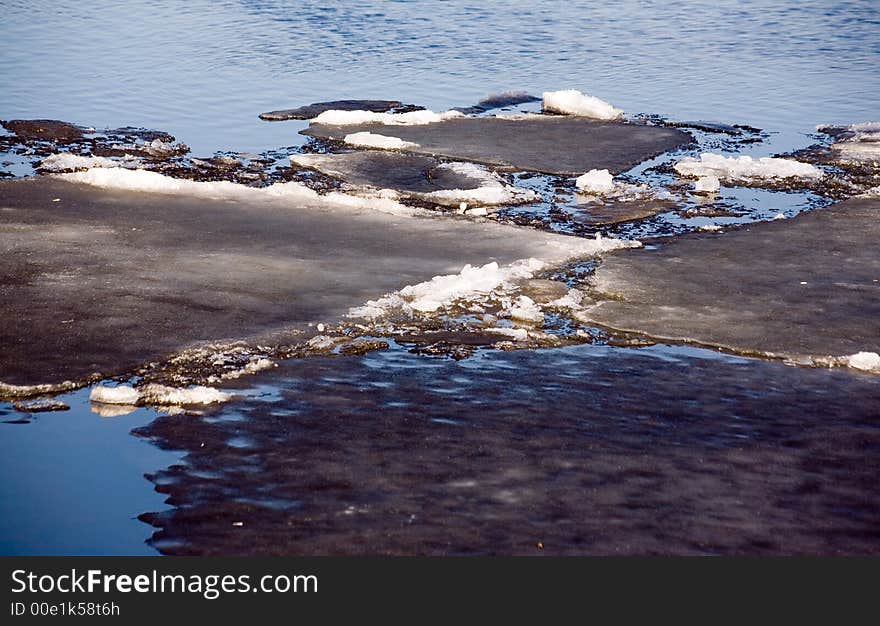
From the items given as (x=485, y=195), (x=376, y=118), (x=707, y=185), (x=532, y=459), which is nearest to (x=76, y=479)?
(x=532, y=459)

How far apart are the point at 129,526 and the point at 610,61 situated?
13.7 meters

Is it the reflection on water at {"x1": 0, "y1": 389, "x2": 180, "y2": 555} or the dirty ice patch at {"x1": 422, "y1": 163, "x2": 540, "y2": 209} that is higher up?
the reflection on water at {"x1": 0, "y1": 389, "x2": 180, "y2": 555}

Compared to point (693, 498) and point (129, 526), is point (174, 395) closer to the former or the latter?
point (129, 526)

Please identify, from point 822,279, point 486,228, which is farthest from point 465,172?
point 822,279

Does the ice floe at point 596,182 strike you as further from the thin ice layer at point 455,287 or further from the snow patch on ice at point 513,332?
the snow patch on ice at point 513,332

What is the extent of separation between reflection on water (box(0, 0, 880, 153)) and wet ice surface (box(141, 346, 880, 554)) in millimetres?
6371

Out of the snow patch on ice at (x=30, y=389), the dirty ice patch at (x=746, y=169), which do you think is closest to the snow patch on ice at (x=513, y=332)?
the snow patch on ice at (x=30, y=389)

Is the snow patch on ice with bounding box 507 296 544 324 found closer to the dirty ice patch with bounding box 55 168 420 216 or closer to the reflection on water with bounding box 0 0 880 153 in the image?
the dirty ice patch with bounding box 55 168 420 216

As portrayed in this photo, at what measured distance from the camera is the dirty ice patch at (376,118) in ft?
39.8

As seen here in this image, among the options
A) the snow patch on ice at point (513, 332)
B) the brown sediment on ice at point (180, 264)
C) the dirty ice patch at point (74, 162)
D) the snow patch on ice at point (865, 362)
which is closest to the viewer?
the snow patch on ice at point (865, 362)

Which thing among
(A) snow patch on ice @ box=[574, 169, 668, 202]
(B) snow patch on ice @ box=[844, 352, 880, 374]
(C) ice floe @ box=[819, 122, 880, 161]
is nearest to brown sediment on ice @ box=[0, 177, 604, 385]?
(A) snow patch on ice @ box=[574, 169, 668, 202]

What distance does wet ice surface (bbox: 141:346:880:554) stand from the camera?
13.4ft

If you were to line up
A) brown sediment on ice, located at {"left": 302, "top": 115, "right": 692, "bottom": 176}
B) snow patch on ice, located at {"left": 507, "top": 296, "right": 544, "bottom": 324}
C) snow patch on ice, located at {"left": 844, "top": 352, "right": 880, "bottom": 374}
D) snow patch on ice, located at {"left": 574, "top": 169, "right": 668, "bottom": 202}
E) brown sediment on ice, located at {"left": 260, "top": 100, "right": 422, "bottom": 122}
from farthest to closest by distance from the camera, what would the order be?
brown sediment on ice, located at {"left": 260, "top": 100, "right": 422, "bottom": 122}
brown sediment on ice, located at {"left": 302, "top": 115, "right": 692, "bottom": 176}
snow patch on ice, located at {"left": 574, "top": 169, "right": 668, "bottom": 202}
snow patch on ice, located at {"left": 507, "top": 296, "right": 544, "bottom": 324}
snow patch on ice, located at {"left": 844, "top": 352, "right": 880, "bottom": 374}

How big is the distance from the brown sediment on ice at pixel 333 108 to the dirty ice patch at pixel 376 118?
0.37 meters
